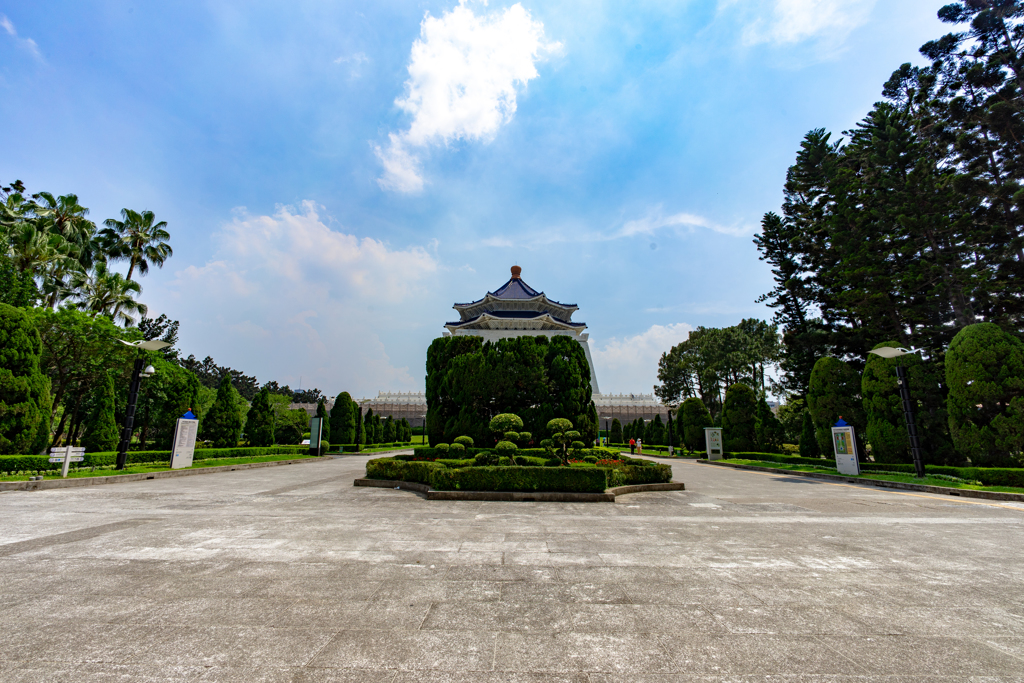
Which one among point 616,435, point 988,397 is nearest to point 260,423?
point 616,435

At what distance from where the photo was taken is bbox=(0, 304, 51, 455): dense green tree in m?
13.3

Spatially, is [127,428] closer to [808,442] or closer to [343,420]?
[343,420]

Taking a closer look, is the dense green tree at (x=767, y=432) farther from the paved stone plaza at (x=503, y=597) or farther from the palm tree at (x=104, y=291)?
the palm tree at (x=104, y=291)

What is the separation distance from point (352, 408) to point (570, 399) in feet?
68.2

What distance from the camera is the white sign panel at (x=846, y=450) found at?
1496cm

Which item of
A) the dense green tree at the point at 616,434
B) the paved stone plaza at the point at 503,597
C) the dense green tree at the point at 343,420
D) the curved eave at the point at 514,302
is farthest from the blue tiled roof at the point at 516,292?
the paved stone plaza at the point at 503,597

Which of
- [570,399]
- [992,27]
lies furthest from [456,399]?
[992,27]

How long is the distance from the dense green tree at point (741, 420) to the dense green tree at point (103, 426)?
100ft

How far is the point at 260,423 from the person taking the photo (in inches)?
1041

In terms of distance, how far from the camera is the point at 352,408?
3253 centimetres

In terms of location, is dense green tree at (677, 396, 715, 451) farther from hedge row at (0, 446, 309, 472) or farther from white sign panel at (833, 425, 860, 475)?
hedge row at (0, 446, 309, 472)

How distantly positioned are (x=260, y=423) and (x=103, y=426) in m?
8.42

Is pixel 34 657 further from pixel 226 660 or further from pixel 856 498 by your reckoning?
pixel 856 498

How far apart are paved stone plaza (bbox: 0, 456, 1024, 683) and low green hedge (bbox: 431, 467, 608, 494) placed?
204 centimetres
